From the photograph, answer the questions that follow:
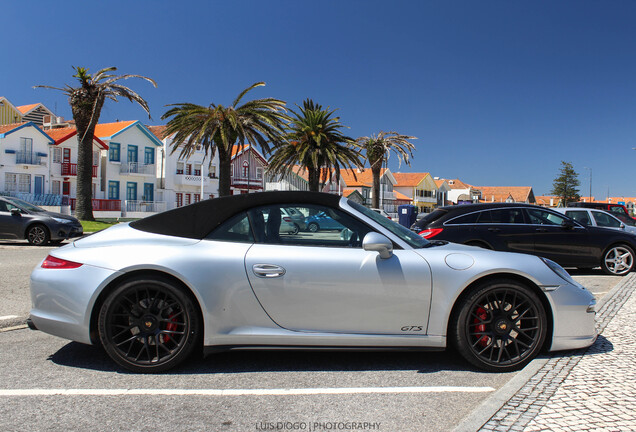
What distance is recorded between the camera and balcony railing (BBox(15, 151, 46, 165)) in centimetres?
4278

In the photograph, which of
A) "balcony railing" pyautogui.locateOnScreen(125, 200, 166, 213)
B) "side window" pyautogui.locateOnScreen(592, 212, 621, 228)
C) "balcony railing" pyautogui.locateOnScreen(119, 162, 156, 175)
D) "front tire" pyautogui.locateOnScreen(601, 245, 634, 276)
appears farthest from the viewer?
"balcony railing" pyautogui.locateOnScreen(119, 162, 156, 175)

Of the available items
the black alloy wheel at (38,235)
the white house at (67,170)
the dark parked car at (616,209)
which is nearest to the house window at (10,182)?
the white house at (67,170)

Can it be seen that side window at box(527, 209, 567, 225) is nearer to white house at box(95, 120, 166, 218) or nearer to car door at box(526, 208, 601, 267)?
car door at box(526, 208, 601, 267)

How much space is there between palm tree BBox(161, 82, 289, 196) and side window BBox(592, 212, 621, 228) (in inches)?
701

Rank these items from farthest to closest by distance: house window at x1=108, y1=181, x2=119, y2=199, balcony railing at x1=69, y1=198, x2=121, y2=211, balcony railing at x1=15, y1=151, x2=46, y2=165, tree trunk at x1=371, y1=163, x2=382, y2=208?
house window at x1=108, y1=181, x2=119, y2=199, balcony railing at x1=69, y1=198, x2=121, y2=211, balcony railing at x1=15, y1=151, x2=46, y2=165, tree trunk at x1=371, y1=163, x2=382, y2=208

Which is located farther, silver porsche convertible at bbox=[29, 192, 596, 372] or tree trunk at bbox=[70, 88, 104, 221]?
tree trunk at bbox=[70, 88, 104, 221]

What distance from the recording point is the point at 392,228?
4121mm

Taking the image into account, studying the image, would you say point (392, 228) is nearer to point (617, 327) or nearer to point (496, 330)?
point (496, 330)

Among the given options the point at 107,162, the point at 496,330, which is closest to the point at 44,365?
the point at 496,330

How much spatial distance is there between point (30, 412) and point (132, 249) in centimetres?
122

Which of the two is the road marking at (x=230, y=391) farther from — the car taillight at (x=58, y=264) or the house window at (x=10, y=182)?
the house window at (x=10, y=182)

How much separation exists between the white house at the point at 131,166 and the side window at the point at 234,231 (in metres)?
47.0

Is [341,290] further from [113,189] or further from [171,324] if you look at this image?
[113,189]

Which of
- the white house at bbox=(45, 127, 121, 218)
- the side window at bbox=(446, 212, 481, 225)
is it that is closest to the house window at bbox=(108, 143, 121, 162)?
the white house at bbox=(45, 127, 121, 218)
